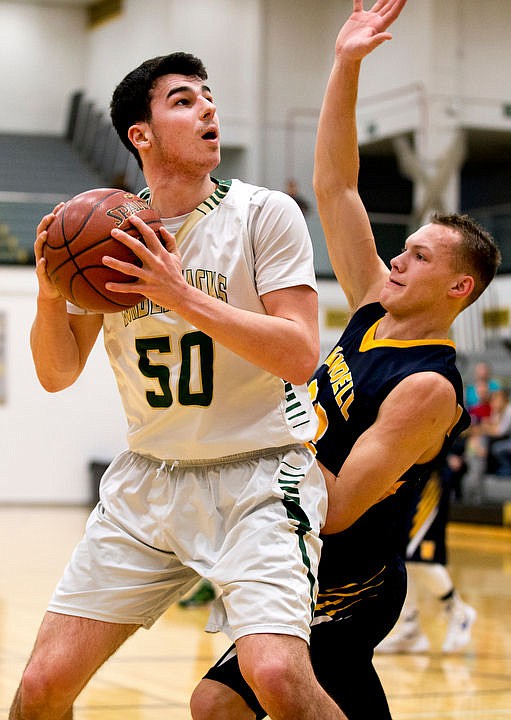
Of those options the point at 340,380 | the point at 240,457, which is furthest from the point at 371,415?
the point at 240,457

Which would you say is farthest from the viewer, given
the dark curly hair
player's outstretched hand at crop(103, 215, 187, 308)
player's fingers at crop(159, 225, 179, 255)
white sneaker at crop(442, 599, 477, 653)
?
white sneaker at crop(442, 599, 477, 653)

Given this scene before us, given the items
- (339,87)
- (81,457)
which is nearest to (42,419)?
(81,457)

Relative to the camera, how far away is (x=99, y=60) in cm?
2192

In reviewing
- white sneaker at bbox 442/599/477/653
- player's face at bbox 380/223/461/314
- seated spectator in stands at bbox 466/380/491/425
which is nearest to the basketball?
player's face at bbox 380/223/461/314

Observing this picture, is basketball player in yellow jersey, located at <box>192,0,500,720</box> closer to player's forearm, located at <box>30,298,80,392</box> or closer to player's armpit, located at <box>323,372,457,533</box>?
player's armpit, located at <box>323,372,457,533</box>

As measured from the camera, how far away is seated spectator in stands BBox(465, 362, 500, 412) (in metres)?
13.3

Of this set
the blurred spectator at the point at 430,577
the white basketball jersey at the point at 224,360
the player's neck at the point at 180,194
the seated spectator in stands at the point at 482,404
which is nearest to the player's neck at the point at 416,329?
the white basketball jersey at the point at 224,360

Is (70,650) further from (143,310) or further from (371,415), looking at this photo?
(371,415)

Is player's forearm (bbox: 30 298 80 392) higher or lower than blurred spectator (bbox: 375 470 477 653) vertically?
higher

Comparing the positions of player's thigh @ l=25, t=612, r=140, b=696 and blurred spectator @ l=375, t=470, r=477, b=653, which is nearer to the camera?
player's thigh @ l=25, t=612, r=140, b=696

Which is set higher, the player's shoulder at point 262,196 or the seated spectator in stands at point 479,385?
the player's shoulder at point 262,196

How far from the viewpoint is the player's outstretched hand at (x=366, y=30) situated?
3.41m

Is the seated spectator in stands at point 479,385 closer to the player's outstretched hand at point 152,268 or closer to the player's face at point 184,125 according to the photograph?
the player's face at point 184,125

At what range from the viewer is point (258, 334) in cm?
272
